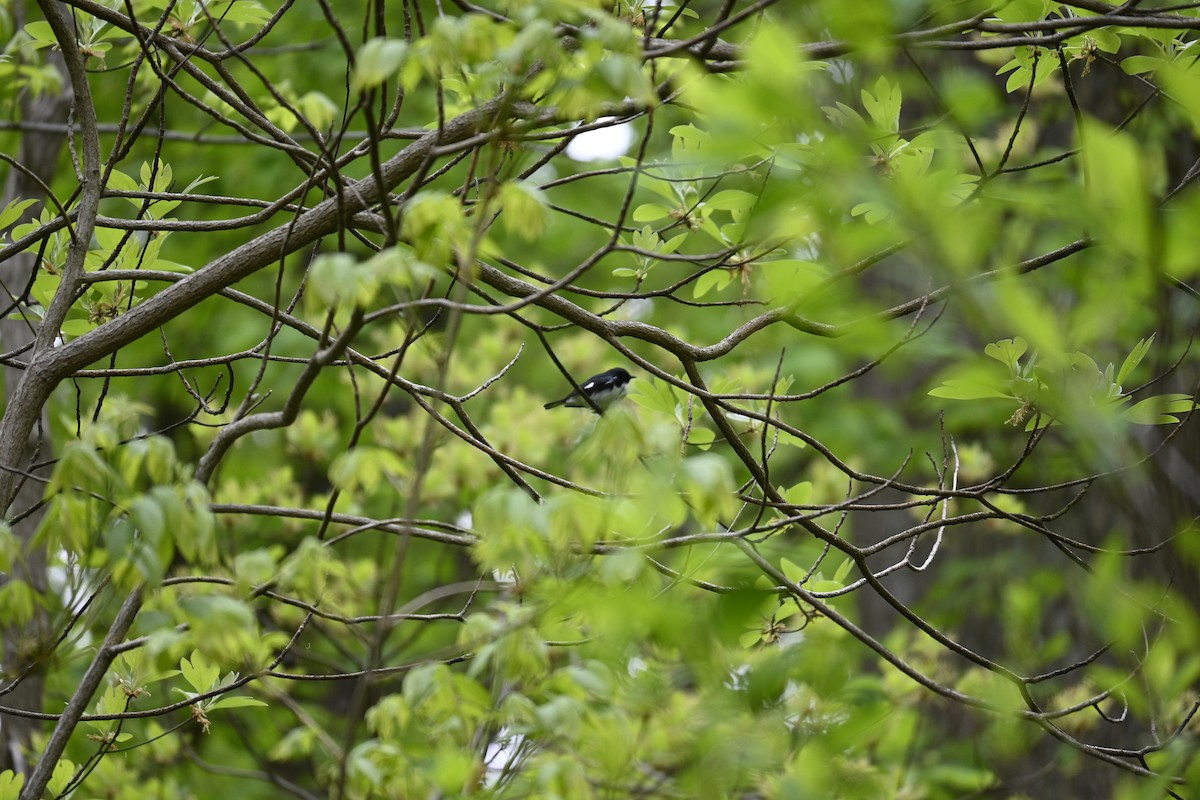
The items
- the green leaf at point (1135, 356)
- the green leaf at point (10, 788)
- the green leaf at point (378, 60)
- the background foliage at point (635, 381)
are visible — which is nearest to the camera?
the background foliage at point (635, 381)

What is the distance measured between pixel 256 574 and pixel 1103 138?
125cm

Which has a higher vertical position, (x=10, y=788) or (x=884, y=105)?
(x=884, y=105)

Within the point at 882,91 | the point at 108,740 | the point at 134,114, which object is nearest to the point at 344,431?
the point at 134,114

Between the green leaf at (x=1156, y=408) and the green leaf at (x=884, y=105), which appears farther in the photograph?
the green leaf at (x=884, y=105)

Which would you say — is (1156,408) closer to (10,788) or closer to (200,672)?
(200,672)

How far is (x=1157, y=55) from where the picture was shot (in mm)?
2586

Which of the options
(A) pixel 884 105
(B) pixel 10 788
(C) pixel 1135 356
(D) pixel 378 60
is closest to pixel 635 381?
(A) pixel 884 105

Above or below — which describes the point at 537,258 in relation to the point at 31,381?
below

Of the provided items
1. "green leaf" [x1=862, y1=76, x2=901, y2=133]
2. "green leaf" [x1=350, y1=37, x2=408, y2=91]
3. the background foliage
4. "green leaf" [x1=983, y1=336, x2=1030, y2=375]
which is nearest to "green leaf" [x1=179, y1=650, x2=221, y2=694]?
the background foliage

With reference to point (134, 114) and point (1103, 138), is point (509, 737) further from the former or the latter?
point (134, 114)

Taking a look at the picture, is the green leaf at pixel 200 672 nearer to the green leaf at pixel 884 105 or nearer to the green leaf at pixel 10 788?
the green leaf at pixel 10 788

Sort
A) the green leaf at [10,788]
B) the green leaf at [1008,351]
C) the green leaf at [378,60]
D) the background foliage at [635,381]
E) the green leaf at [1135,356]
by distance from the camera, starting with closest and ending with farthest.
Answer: the background foliage at [635,381]
the green leaf at [378,60]
the green leaf at [1135,356]
the green leaf at [10,788]
the green leaf at [1008,351]

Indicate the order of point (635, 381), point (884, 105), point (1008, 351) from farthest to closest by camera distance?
point (635, 381) < point (884, 105) < point (1008, 351)

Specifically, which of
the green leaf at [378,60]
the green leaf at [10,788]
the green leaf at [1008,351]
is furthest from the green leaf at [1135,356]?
the green leaf at [10,788]
